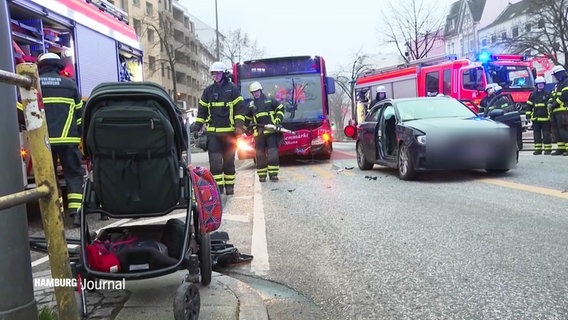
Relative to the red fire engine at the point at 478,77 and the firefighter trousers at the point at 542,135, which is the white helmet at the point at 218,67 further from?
the red fire engine at the point at 478,77

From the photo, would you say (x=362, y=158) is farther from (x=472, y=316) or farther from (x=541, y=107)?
(x=472, y=316)

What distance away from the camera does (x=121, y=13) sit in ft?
33.9

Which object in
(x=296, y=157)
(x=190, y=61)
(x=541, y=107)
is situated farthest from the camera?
(x=190, y=61)

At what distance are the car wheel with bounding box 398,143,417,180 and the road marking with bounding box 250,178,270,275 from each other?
2.74 metres

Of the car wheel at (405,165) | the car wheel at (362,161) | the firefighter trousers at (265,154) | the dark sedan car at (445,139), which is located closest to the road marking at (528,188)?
the dark sedan car at (445,139)

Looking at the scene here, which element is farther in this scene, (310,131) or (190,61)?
(190,61)

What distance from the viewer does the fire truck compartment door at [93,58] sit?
7883 millimetres

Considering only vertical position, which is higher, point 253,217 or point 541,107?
point 541,107

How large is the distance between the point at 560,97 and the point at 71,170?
10.2 metres

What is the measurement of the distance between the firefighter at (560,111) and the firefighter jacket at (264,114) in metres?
6.30

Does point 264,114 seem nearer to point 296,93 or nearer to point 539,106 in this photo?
point 296,93

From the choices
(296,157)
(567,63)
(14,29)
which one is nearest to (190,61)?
(567,63)

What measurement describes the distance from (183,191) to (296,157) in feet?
39.5

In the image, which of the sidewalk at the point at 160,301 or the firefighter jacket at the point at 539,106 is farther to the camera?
the firefighter jacket at the point at 539,106
